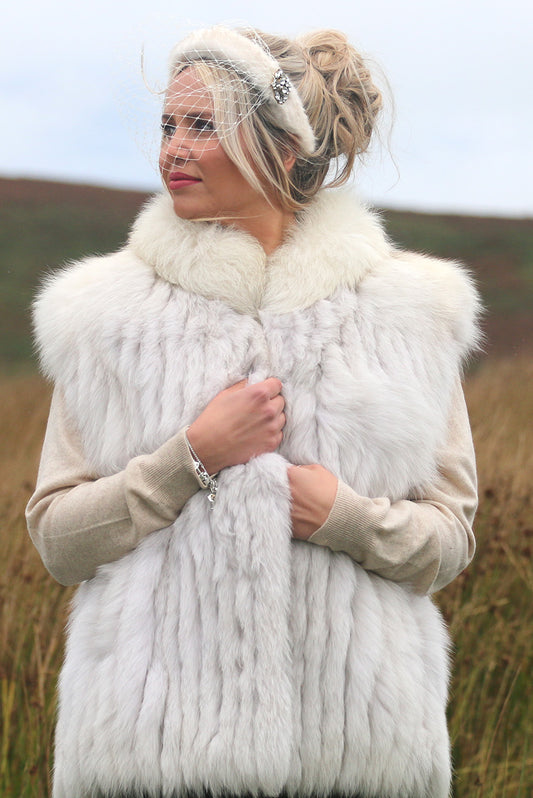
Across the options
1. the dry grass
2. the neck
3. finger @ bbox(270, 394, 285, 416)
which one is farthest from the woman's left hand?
the dry grass

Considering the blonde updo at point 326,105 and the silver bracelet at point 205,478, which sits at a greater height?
the blonde updo at point 326,105

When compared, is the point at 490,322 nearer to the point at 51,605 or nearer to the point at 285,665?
the point at 51,605

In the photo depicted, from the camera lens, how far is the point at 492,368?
10203 mm

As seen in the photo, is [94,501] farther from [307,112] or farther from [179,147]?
[307,112]

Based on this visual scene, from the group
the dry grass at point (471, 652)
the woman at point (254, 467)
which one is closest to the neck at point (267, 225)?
the woman at point (254, 467)

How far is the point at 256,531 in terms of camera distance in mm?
1781

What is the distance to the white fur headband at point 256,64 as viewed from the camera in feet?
6.56

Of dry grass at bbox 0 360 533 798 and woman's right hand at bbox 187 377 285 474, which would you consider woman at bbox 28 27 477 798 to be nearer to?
woman's right hand at bbox 187 377 285 474

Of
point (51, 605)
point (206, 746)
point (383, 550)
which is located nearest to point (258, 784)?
point (206, 746)

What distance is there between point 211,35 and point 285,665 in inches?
55.9

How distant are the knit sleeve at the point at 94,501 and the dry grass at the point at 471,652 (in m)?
1.26

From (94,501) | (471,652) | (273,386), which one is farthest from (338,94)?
(471,652)

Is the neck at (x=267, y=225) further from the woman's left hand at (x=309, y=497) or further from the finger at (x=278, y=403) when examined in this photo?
the woman's left hand at (x=309, y=497)

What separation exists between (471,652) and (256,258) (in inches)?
95.8
